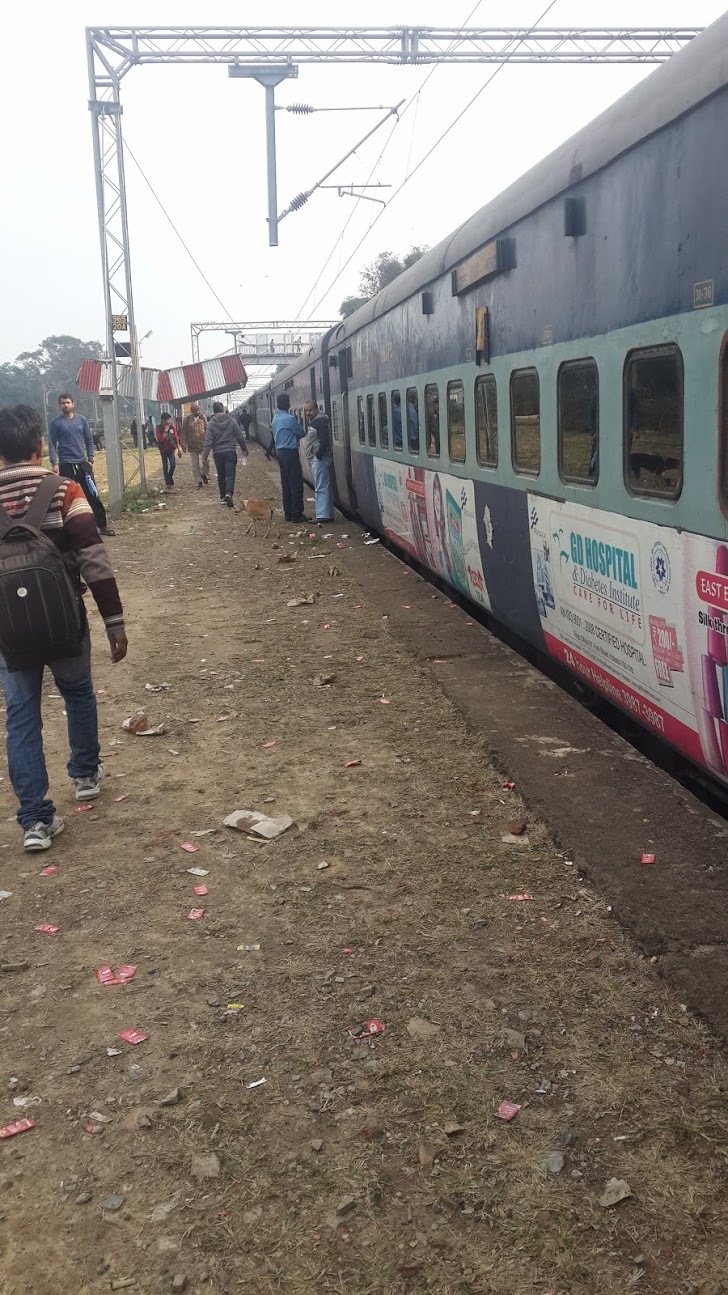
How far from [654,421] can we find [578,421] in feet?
3.26

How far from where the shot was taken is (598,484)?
16.4 feet

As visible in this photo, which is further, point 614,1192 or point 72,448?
point 72,448

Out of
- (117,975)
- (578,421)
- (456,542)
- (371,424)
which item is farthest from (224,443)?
(117,975)

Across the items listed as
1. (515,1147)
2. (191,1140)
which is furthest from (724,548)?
(191,1140)

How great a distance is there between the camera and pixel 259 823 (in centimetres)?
476

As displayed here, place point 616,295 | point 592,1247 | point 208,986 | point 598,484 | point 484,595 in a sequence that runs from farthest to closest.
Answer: point 484,595
point 598,484
point 616,295
point 208,986
point 592,1247

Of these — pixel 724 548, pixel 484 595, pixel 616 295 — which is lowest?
pixel 484 595

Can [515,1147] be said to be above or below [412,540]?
below

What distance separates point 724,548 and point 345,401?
1226cm

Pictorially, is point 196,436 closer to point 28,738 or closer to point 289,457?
point 289,457

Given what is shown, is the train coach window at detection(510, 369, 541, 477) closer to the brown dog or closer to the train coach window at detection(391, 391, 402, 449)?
the train coach window at detection(391, 391, 402, 449)

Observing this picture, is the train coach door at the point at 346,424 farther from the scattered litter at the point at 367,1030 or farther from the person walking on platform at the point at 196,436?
the scattered litter at the point at 367,1030

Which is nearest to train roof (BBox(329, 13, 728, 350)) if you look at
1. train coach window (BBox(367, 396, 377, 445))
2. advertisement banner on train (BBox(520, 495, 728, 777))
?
advertisement banner on train (BBox(520, 495, 728, 777))

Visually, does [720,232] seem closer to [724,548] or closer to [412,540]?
[724,548]
